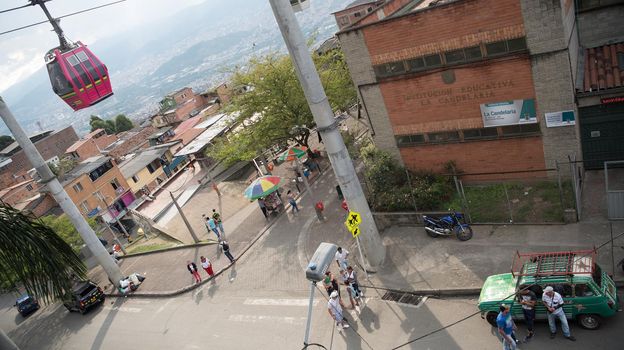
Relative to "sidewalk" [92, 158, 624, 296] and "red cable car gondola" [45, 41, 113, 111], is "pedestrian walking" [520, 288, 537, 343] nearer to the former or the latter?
"sidewalk" [92, 158, 624, 296]

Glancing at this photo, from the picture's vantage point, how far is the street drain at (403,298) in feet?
47.8

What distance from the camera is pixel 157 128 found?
9325 centimetres

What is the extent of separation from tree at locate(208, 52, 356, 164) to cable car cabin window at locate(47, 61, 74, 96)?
41.8 feet

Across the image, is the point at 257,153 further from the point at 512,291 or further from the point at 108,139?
the point at 108,139

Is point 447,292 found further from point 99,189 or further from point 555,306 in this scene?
point 99,189

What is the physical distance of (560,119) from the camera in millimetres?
16156

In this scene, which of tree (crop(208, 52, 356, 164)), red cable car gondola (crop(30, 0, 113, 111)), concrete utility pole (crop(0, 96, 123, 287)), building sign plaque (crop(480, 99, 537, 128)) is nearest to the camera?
building sign plaque (crop(480, 99, 537, 128))

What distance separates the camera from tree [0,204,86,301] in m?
4.94

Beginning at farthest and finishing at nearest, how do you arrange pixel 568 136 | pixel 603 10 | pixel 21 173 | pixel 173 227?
pixel 21 173 < pixel 173 227 < pixel 603 10 < pixel 568 136

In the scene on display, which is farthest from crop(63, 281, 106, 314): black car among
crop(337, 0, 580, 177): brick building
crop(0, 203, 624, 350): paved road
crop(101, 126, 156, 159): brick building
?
crop(101, 126, 156, 159): brick building

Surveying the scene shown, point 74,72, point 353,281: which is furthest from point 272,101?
point 353,281

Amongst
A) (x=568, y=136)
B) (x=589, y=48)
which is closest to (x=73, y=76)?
(x=568, y=136)

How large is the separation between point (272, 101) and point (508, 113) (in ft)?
51.4

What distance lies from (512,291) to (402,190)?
314 inches
